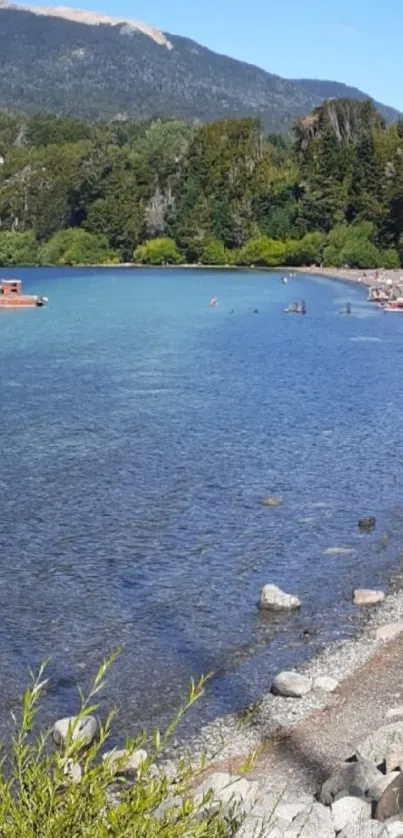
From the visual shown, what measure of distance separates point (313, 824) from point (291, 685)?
3.91 metres

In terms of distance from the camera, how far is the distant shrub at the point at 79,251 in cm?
12394

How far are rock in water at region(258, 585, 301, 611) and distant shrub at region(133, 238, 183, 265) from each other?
347ft

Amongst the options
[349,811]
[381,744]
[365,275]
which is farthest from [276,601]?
[365,275]

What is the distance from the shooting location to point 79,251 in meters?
124

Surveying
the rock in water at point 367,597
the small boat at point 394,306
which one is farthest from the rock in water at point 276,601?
the small boat at point 394,306

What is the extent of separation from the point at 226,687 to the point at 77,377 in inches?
954

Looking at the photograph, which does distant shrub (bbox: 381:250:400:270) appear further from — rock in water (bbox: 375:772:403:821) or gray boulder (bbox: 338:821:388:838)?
gray boulder (bbox: 338:821:388:838)

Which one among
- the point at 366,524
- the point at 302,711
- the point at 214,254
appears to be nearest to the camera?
the point at 302,711

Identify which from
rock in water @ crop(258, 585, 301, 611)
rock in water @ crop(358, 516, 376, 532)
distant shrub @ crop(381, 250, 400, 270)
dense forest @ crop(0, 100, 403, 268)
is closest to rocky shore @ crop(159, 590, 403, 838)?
rock in water @ crop(258, 585, 301, 611)

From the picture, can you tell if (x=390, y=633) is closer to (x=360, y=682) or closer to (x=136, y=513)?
(x=360, y=682)

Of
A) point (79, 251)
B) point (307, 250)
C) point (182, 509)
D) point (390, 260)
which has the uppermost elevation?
point (307, 250)

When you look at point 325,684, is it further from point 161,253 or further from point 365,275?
point 161,253

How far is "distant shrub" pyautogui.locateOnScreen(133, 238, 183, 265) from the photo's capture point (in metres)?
118

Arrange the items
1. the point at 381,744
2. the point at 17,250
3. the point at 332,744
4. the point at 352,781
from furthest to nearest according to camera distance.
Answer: the point at 17,250 → the point at 332,744 → the point at 381,744 → the point at 352,781
